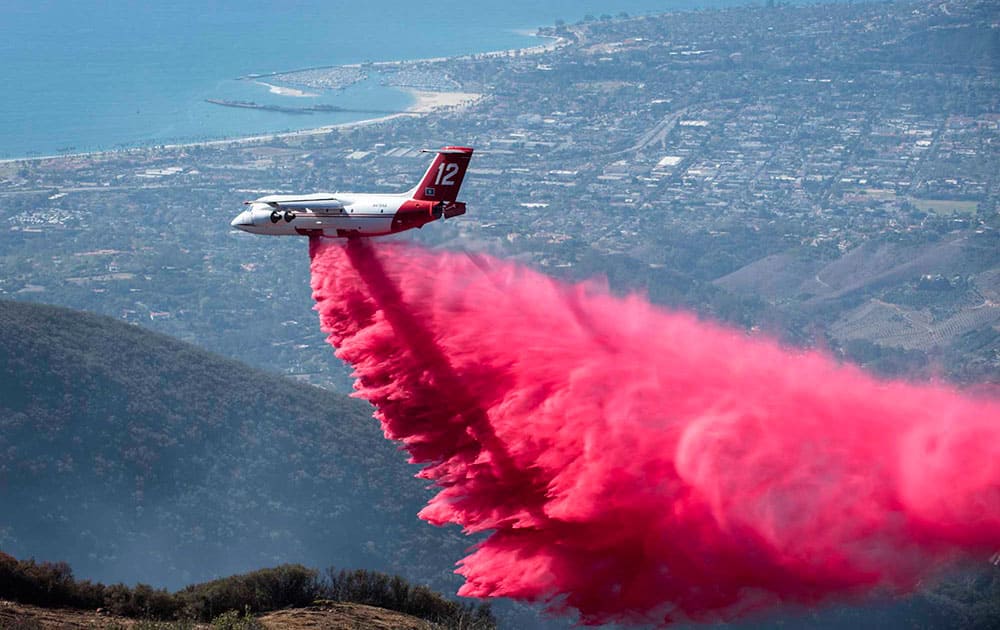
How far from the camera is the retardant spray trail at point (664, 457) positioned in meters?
39.6

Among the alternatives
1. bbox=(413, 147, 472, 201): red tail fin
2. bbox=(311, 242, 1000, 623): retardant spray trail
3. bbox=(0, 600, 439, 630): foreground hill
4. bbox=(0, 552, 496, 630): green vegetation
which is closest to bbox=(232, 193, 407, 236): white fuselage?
bbox=(413, 147, 472, 201): red tail fin

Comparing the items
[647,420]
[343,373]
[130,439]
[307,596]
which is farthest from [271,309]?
[647,420]

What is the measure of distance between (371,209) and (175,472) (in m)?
56.6

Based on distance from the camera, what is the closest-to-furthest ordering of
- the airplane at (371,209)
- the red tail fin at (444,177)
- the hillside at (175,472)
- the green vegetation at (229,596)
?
the red tail fin at (444,177), the airplane at (371,209), the green vegetation at (229,596), the hillside at (175,472)

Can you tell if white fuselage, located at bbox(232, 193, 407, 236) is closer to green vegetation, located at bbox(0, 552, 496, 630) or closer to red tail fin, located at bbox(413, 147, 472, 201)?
red tail fin, located at bbox(413, 147, 472, 201)

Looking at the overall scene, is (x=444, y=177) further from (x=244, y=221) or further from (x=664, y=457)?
(x=664, y=457)

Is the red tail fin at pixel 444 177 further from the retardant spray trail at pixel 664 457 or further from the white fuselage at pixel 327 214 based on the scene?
the retardant spray trail at pixel 664 457

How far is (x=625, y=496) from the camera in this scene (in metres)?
41.8

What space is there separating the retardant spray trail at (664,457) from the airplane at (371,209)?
13.3 feet

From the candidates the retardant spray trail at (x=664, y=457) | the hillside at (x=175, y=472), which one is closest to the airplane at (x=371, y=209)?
the retardant spray trail at (x=664, y=457)

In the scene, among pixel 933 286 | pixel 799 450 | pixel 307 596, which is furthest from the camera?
pixel 933 286

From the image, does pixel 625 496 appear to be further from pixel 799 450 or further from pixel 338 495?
pixel 338 495

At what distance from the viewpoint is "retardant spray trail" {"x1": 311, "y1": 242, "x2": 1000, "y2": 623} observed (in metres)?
39.6

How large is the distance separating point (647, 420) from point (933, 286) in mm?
153490
